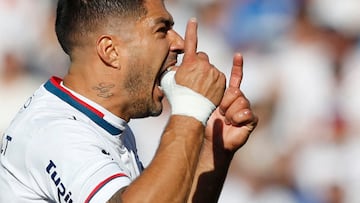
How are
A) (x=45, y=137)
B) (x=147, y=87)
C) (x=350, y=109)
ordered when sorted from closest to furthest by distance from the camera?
1. (x=45, y=137)
2. (x=147, y=87)
3. (x=350, y=109)

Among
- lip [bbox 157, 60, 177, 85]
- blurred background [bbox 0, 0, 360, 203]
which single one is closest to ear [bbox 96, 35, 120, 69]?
lip [bbox 157, 60, 177, 85]

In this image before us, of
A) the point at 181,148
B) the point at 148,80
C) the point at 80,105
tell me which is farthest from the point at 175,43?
the point at 181,148

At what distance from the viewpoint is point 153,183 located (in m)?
2.60

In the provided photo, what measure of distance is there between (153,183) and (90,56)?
77 cm

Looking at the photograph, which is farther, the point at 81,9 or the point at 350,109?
the point at 350,109

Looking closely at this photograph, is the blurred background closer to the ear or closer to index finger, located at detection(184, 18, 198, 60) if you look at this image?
the ear

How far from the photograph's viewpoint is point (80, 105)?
311cm

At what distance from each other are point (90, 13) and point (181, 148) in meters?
0.77

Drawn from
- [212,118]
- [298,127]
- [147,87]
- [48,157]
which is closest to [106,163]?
[48,157]

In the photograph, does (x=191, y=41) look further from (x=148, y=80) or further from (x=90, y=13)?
(x=90, y=13)

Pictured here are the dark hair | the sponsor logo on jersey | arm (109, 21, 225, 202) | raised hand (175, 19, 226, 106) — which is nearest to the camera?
arm (109, 21, 225, 202)

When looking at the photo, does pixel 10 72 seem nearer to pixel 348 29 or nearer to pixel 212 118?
pixel 348 29

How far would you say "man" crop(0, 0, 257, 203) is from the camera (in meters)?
2.70

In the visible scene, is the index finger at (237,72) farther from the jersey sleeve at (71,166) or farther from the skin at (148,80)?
the jersey sleeve at (71,166)
